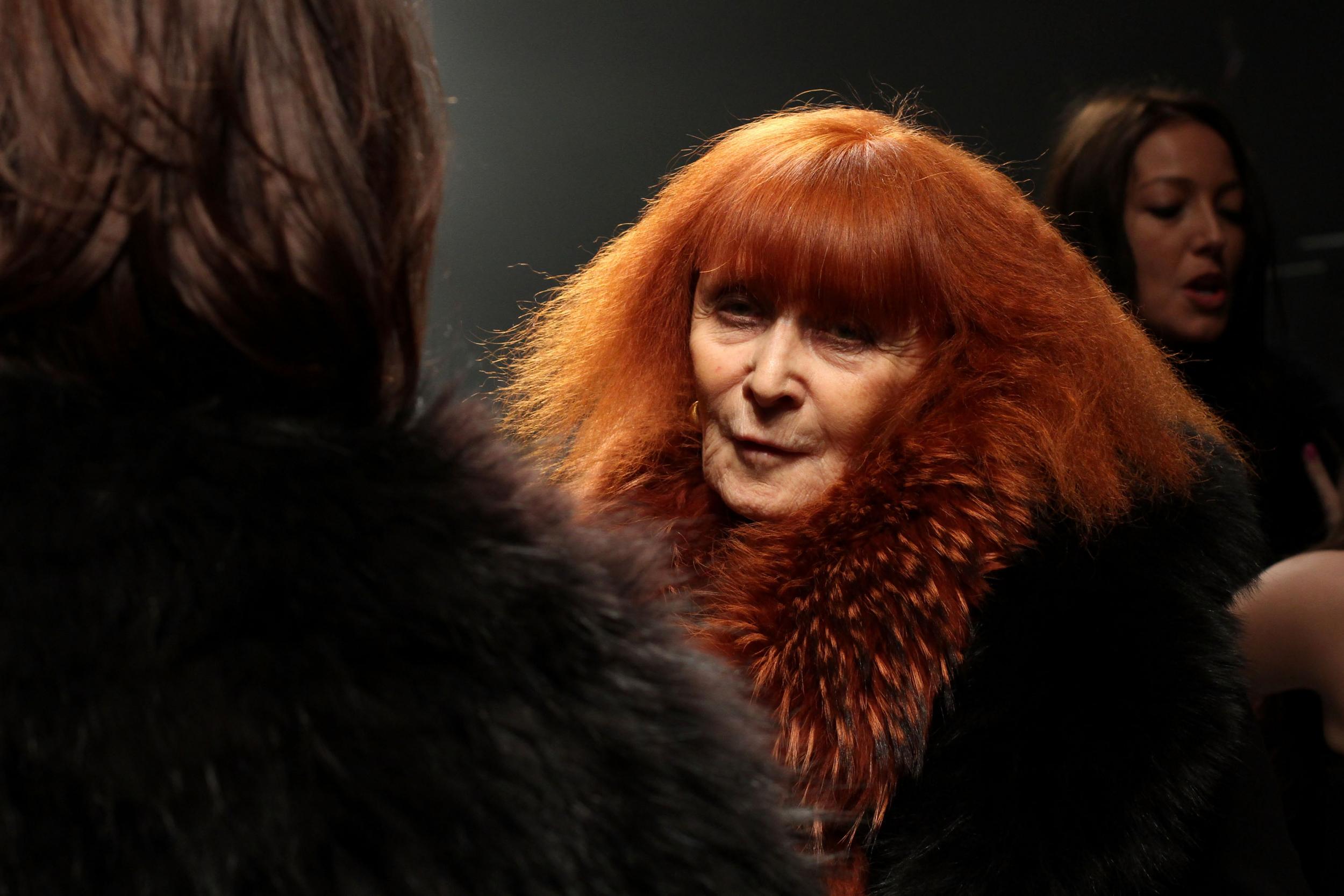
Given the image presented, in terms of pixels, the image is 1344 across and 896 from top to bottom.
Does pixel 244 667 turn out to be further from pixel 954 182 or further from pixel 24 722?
pixel 954 182

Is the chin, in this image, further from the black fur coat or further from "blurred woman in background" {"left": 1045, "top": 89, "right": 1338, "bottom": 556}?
the black fur coat

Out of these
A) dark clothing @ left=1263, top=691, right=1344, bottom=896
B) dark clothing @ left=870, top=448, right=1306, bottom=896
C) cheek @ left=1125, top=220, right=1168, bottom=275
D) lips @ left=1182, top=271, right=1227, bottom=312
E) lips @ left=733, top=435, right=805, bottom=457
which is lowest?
dark clothing @ left=1263, top=691, right=1344, bottom=896

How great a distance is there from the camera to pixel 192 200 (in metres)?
0.53

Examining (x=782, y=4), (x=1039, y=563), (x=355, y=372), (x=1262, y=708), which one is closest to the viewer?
(x=355, y=372)

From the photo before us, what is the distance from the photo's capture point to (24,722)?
18.3 inches

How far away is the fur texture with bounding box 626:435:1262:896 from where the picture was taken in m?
0.93

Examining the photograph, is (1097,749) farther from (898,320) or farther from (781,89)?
(781,89)

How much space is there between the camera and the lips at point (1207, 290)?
1600 millimetres

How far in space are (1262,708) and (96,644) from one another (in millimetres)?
1348

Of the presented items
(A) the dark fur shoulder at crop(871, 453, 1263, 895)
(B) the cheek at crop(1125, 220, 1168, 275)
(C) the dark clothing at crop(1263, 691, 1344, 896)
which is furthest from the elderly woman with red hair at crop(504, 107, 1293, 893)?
(B) the cheek at crop(1125, 220, 1168, 275)

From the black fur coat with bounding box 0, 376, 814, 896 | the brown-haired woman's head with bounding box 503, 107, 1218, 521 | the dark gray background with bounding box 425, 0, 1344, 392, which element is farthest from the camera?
the dark gray background with bounding box 425, 0, 1344, 392

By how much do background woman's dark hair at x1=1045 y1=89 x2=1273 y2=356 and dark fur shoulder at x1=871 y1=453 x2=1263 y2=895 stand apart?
66 cm

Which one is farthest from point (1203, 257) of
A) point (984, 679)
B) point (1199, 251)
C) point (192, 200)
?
point (192, 200)

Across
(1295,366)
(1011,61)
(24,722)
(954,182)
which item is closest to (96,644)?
(24,722)
